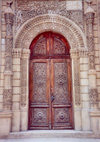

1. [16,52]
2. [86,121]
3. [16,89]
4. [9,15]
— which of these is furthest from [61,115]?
[9,15]

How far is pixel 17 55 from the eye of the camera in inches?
213

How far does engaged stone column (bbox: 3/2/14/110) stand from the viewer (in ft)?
16.9

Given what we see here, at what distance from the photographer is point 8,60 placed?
5309 millimetres

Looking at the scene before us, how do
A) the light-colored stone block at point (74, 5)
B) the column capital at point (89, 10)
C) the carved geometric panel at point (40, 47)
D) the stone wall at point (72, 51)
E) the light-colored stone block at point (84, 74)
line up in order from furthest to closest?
the carved geometric panel at point (40, 47), the light-colored stone block at point (74, 5), the column capital at point (89, 10), the light-colored stone block at point (84, 74), the stone wall at point (72, 51)

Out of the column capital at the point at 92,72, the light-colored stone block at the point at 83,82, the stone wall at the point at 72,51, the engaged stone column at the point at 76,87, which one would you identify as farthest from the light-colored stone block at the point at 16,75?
the column capital at the point at 92,72

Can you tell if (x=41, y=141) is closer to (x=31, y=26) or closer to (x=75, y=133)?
(x=75, y=133)

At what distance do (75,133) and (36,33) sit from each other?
10.9 ft

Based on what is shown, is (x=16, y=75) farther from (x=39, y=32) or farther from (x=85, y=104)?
(x=85, y=104)

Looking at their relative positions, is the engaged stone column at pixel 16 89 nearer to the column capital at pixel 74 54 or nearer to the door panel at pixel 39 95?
the door panel at pixel 39 95

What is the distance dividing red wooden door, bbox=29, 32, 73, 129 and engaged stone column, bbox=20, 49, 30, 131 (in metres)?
0.24

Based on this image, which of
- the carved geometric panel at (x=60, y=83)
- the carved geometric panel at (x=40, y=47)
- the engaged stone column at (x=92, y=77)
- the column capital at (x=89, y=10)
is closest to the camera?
the engaged stone column at (x=92, y=77)

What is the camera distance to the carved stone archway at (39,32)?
5.27 meters

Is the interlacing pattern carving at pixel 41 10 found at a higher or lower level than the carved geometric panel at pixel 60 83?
higher

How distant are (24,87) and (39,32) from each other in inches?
73.4
